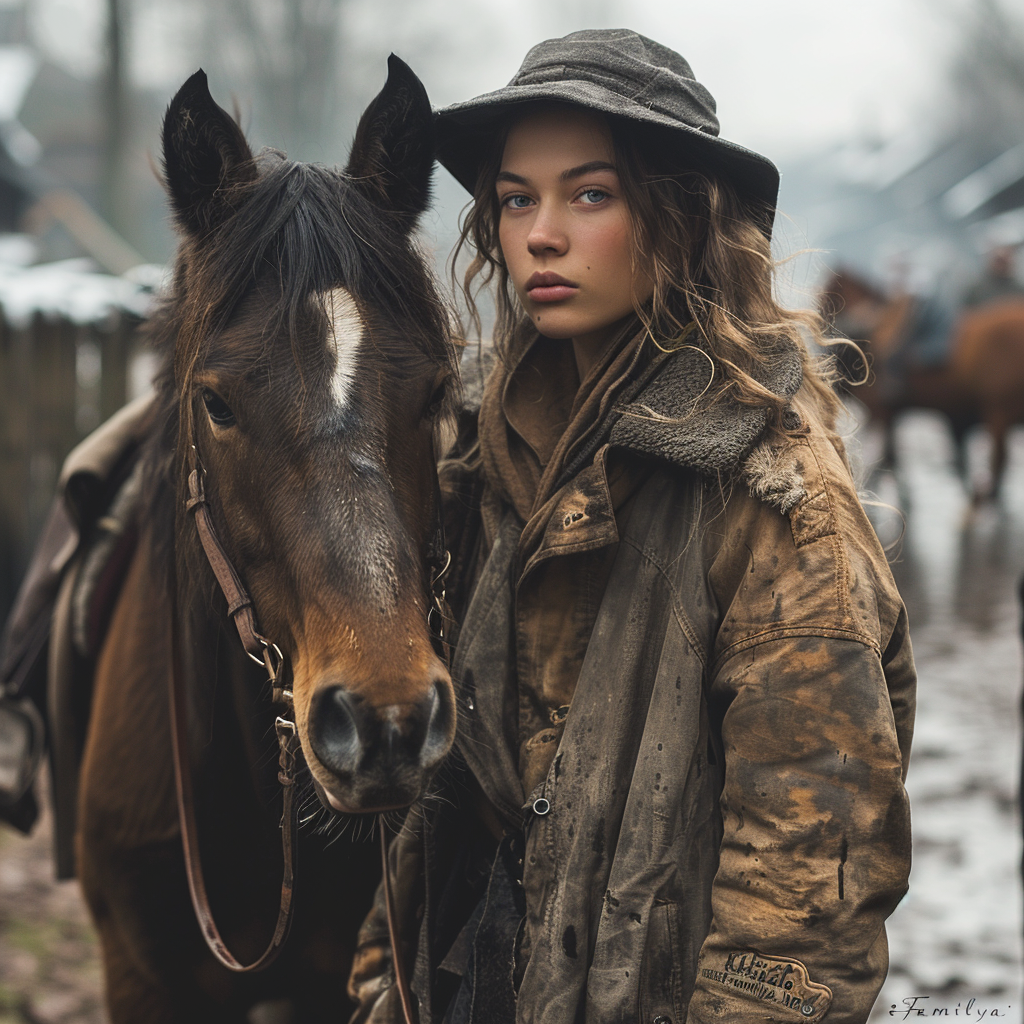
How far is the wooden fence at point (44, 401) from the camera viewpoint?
17.7 feet

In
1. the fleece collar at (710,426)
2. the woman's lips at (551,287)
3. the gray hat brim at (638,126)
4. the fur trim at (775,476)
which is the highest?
the gray hat brim at (638,126)

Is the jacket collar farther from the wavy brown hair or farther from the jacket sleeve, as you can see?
the jacket sleeve

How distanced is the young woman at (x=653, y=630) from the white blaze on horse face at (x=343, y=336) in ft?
1.01

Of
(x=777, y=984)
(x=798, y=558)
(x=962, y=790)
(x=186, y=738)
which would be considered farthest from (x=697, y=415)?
(x=962, y=790)

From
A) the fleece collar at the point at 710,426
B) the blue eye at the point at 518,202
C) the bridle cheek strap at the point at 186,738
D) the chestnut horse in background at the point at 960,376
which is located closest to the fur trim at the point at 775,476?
the fleece collar at the point at 710,426

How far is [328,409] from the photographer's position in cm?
143

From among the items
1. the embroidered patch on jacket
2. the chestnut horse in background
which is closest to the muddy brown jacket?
the embroidered patch on jacket

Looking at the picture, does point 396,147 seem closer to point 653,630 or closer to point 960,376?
point 653,630

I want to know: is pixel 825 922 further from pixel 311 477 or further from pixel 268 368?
pixel 268 368

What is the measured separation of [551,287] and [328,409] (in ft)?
1.44

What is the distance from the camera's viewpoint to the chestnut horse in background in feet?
36.5

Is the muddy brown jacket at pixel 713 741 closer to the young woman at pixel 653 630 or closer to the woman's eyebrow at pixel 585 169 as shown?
the young woman at pixel 653 630

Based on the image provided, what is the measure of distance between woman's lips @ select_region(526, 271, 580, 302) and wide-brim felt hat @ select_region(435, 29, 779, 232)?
10.5 inches

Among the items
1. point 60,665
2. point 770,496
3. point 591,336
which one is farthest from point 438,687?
point 60,665
